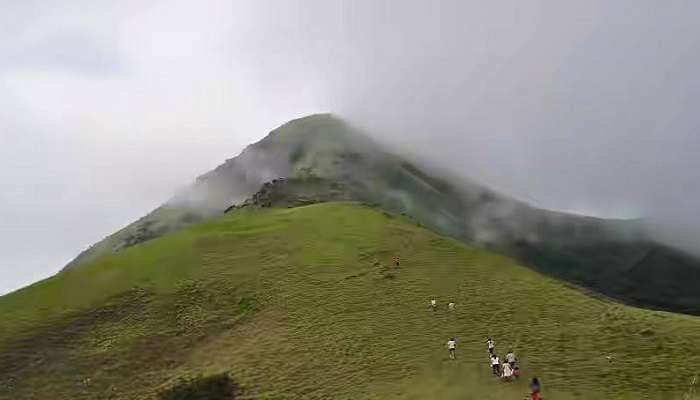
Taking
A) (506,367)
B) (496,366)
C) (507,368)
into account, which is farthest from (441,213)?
(507,368)

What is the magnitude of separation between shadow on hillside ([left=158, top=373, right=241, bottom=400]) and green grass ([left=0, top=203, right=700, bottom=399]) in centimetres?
54

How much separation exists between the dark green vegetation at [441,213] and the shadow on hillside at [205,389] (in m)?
65.1

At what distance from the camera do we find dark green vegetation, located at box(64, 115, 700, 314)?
A: 5546 inches

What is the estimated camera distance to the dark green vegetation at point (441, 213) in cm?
14088

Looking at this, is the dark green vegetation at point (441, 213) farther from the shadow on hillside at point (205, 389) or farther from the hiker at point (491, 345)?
A: the hiker at point (491, 345)

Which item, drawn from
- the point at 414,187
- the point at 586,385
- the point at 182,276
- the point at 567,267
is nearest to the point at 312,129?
the point at 414,187

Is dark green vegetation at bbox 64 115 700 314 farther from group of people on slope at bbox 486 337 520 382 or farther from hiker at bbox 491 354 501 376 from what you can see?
hiker at bbox 491 354 501 376

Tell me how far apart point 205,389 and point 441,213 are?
104m

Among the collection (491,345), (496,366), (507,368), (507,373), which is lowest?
(507,373)

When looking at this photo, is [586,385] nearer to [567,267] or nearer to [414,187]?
[567,267]

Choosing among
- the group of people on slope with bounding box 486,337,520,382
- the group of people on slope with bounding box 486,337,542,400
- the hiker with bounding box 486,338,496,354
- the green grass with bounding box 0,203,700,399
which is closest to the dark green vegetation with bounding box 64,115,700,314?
the green grass with bounding box 0,203,700,399

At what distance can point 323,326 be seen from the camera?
203ft

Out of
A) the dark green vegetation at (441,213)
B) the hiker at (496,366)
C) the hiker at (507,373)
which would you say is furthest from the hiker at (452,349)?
the dark green vegetation at (441,213)

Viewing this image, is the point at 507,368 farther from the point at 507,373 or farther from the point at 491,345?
the point at 491,345
